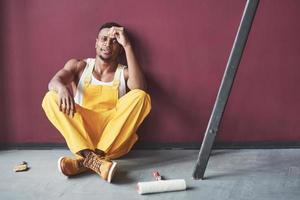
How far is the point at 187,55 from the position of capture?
371 cm

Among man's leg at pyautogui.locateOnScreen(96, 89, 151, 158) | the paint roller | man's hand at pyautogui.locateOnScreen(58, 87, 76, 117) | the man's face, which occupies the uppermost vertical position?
the man's face

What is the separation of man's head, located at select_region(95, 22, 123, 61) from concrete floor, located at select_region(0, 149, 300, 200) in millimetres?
797

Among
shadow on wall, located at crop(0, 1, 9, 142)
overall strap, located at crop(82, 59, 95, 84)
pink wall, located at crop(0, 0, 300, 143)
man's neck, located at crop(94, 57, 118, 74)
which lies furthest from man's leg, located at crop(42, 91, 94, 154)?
shadow on wall, located at crop(0, 1, 9, 142)

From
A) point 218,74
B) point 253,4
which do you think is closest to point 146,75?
point 218,74

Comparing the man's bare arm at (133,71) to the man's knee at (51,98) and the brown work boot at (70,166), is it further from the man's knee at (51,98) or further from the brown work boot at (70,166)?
the brown work boot at (70,166)

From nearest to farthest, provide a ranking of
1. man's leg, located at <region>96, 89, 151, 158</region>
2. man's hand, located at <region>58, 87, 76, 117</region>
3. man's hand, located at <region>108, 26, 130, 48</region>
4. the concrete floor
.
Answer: the concrete floor, man's hand, located at <region>58, 87, 76, 117</region>, man's leg, located at <region>96, 89, 151, 158</region>, man's hand, located at <region>108, 26, 130, 48</region>

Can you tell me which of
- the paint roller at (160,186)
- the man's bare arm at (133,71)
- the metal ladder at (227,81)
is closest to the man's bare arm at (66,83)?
the man's bare arm at (133,71)

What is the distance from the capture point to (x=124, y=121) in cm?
334

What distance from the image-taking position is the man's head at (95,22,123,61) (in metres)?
3.57

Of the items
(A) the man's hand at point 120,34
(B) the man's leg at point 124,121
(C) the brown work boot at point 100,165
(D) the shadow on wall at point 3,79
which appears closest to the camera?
(C) the brown work boot at point 100,165

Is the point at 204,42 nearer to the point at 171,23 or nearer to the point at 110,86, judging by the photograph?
the point at 171,23

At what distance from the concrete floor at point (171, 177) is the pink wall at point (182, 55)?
245mm

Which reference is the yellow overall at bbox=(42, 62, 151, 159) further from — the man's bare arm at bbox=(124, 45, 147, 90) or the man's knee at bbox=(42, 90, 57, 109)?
the man's bare arm at bbox=(124, 45, 147, 90)

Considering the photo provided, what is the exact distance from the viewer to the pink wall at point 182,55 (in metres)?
3.64
